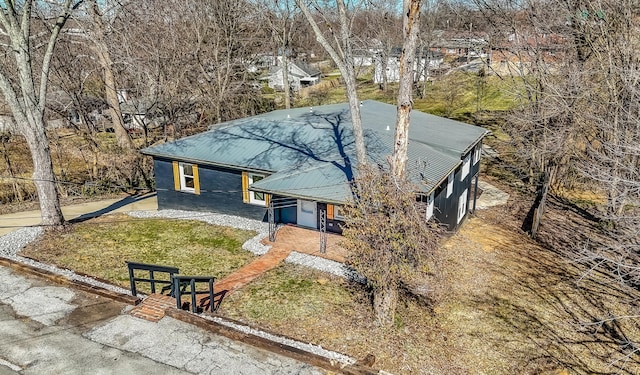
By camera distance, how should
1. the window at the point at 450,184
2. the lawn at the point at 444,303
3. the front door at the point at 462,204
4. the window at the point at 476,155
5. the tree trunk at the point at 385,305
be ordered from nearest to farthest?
the lawn at the point at 444,303 < the tree trunk at the point at 385,305 < the window at the point at 450,184 < the front door at the point at 462,204 < the window at the point at 476,155

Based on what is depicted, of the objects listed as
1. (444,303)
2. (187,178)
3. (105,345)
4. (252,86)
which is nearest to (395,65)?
(252,86)

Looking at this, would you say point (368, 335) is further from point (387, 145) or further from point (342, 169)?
point (387, 145)

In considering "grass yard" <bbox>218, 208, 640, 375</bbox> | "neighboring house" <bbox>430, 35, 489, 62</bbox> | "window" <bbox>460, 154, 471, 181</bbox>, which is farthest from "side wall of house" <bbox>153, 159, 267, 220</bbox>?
"neighboring house" <bbox>430, 35, 489, 62</bbox>

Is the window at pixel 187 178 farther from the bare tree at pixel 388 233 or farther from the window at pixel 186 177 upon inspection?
the bare tree at pixel 388 233

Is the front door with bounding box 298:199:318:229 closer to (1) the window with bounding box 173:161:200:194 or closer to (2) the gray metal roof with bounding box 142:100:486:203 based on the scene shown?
(2) the gray metal roof with bounding box 142:100:486:203

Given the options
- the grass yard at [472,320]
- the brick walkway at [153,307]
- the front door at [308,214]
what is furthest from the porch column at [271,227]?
the brick walkway at [153,307]

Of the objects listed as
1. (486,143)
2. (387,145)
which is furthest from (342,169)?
(486,143)
